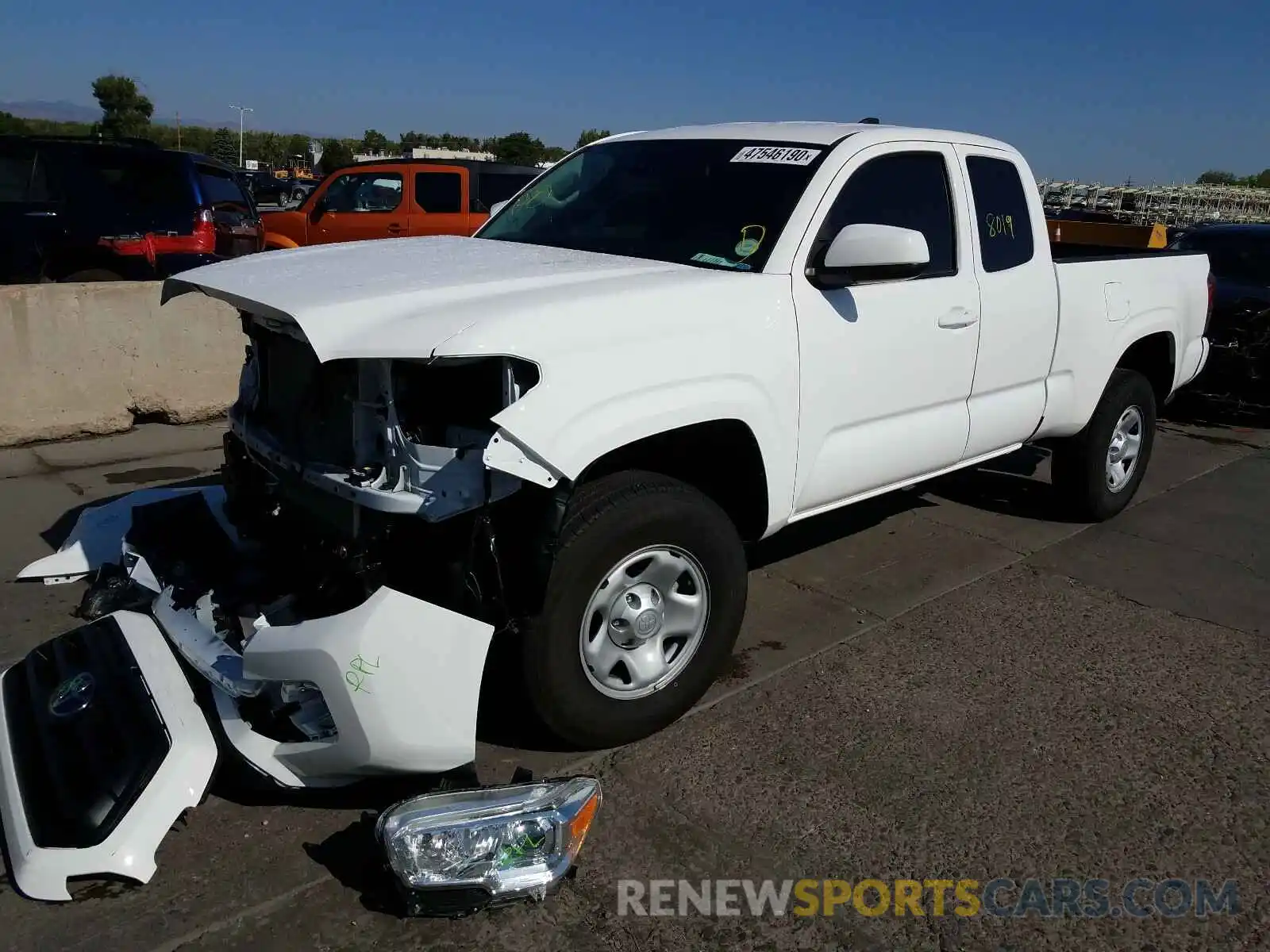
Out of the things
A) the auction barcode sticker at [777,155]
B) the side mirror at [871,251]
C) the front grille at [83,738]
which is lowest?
the front grille at [83,738]

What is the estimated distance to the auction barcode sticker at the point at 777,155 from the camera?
393cm

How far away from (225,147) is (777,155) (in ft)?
311

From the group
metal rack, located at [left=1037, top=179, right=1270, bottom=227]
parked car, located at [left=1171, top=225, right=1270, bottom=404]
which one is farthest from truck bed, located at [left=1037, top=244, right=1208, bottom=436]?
metal rack, located at [left=1037, top=179, right=1270, bottom=227]

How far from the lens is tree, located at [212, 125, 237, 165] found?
3223 inches

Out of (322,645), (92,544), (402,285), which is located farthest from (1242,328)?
(92,544)

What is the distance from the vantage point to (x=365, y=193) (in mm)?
13156

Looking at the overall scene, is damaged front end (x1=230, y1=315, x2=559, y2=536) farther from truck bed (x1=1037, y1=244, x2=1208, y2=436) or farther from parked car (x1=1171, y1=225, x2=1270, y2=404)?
parked car (x1=1171, y1=225, x2=1270, y2=404)

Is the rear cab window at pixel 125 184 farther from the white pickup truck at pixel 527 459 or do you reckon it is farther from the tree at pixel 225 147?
the tree at pixel 225 147

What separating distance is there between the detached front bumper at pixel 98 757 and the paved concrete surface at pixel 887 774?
0.40 ft

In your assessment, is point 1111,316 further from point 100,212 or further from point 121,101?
point 121,101

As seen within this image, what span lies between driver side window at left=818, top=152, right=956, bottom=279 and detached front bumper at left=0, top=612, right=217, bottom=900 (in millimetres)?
2663

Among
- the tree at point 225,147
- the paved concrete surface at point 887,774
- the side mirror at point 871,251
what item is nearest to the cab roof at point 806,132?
the side mirror at point 871,251

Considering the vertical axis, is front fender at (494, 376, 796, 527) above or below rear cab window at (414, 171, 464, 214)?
below

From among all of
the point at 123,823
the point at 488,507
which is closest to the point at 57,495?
the point at 123,823
